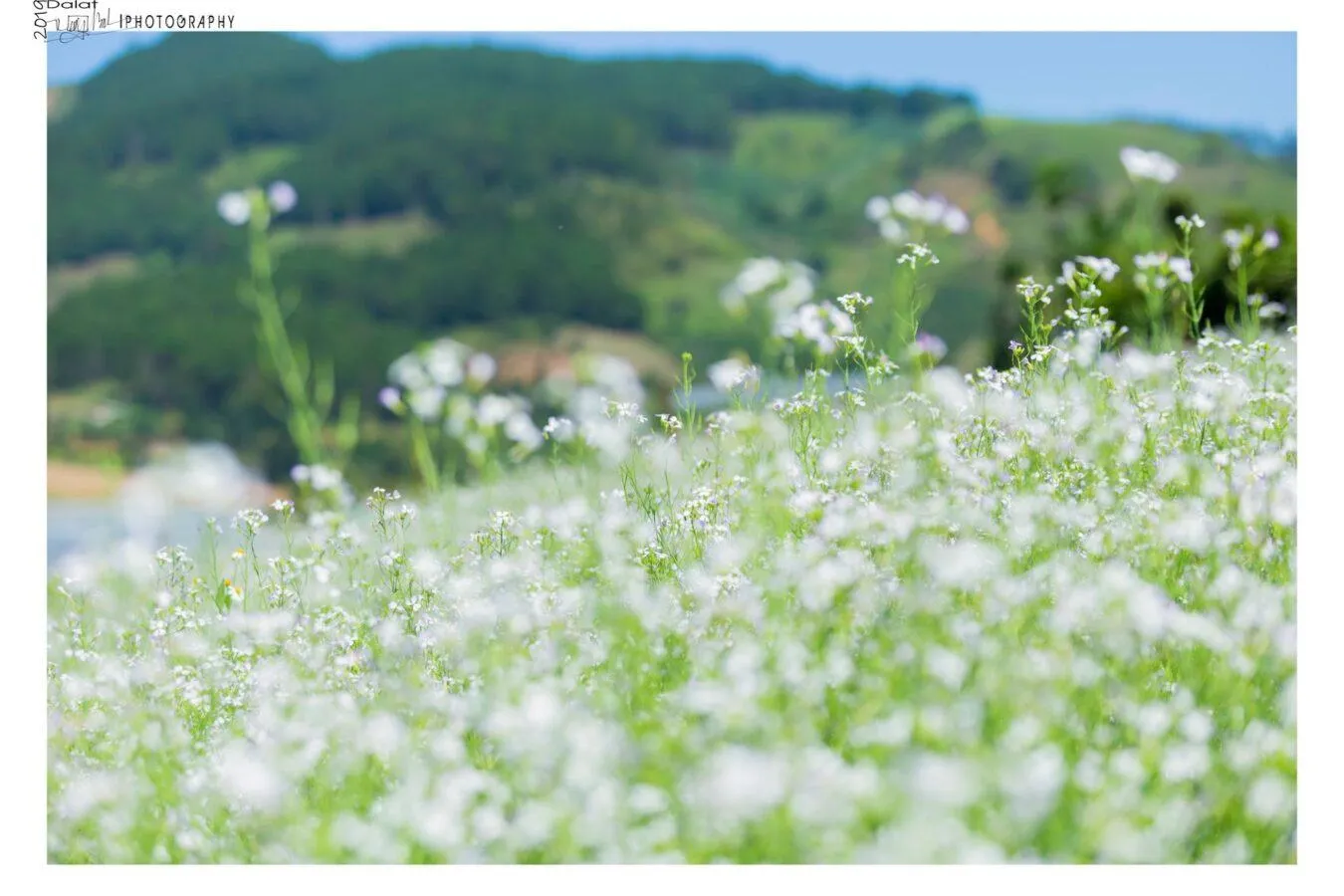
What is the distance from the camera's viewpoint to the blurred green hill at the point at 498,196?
6.32 m

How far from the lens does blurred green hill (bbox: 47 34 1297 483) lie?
249 inches

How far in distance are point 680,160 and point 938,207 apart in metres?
14.8

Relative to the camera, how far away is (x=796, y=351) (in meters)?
4.14

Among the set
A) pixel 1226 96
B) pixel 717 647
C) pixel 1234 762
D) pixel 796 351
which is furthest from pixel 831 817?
pixel 1226 96

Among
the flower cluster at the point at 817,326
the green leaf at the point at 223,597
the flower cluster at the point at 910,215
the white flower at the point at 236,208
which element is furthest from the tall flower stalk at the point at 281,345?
the flower cluster at the point at 910,215

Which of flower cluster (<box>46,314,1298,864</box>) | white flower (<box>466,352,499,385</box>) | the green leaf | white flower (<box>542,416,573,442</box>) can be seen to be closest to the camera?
flower cluster (<box>46,314,1298,864</box>)

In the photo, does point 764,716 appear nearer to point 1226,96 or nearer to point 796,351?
point 796,351

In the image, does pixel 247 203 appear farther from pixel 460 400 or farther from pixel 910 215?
pixel 910 215

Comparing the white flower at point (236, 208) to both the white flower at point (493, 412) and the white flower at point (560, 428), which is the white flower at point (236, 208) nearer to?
the white flower at point (493, 412)

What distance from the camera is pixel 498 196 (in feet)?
61.1

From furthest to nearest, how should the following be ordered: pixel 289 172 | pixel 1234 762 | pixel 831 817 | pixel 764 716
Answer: pixel 289 172 < pixel 1234 762 < pixel 764 716 < pixel 831 817

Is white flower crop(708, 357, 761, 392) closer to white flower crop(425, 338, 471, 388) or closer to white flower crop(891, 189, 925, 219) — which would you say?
white flower crop(891, 189, 925, 219)

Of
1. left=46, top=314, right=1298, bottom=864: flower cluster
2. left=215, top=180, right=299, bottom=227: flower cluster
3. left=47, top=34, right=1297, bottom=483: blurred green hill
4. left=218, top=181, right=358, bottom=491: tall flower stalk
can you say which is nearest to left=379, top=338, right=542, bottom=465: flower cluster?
left=218, top=181, right=358, bottom=491: tall flower stalk

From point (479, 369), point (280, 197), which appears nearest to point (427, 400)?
point (479, 369)
